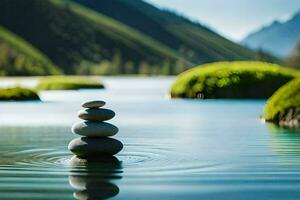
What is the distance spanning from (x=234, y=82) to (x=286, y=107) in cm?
4037

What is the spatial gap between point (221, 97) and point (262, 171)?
59930 millimetres

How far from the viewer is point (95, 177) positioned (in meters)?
18.2

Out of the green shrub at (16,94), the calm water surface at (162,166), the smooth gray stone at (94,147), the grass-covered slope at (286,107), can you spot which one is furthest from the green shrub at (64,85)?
the smooth gray stone at (94,147)

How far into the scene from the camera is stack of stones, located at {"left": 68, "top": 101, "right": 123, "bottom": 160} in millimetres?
21891

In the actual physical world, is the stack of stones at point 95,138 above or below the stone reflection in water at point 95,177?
above

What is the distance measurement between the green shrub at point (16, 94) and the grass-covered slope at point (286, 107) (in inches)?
1635

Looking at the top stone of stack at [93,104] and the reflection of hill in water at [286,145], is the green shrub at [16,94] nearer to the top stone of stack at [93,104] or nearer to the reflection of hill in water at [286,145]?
the reflection of hill in water at [286,145]

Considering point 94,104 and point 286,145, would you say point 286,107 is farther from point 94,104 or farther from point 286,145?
point 94,104

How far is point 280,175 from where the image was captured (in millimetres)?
18406

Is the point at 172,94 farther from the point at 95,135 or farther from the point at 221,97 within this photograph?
the point at 95,135

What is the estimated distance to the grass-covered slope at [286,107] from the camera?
38.3m

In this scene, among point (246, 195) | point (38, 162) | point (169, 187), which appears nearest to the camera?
point (246, 195)

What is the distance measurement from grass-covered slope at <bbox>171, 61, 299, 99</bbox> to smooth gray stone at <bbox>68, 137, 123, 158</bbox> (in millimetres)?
56854

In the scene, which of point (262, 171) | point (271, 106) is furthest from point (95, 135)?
point (271, 106)
